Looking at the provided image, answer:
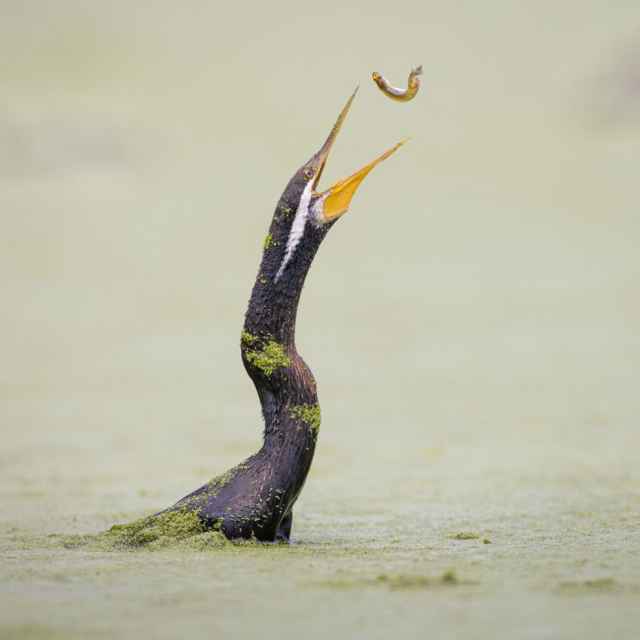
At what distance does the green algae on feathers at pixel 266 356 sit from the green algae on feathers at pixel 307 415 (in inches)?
8.3

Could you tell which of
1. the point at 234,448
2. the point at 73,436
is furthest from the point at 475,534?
the point at 73,436

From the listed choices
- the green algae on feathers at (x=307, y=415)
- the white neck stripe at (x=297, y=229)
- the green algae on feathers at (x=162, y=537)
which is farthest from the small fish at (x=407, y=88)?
the green algae on feathers at (x=162, y=537)

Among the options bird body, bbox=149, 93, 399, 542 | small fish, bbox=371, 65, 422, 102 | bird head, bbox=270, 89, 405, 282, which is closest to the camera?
bird body, bbox=149, 93, 399, 542

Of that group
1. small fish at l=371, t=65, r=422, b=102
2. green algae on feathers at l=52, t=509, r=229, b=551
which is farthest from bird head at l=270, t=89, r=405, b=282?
green algae on feathers at l=52, t=509, r=229, b=551

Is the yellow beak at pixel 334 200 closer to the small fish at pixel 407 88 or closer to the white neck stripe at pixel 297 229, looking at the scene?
the white neck stripe at pixel 297 229

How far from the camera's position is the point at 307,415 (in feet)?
21.5

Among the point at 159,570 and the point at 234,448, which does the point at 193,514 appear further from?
the point at 234,448

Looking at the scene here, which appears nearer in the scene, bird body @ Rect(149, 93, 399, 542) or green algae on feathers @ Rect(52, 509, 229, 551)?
green algae on feathers @ Rect(52, 509, 229, 551)

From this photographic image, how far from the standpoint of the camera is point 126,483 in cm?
1026

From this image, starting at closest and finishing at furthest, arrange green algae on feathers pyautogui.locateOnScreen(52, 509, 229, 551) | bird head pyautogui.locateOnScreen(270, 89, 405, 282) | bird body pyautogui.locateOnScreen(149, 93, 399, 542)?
green algae on feathers pyautogui.locateOnScreen(52, 509, 229, 551) < bird body pyautogui.locateOnScreen(149, 93, 399, 542) < bird head pyautogui.locateOnScreen(270, 89, 405, 282)

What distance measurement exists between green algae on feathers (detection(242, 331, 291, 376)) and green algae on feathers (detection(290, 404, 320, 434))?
21 cm

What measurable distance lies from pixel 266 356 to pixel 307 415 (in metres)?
0.34

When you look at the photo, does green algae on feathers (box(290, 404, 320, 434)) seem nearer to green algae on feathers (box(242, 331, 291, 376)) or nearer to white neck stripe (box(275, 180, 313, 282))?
green algae on feathers (box(242, 331, 291, 376))

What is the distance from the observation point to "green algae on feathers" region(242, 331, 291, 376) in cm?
658
